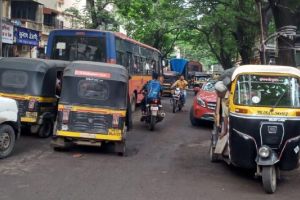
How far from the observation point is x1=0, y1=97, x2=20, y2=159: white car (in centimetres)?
1051

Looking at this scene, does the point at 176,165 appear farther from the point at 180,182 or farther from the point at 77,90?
the point at 77,90

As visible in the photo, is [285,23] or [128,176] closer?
[128,176]

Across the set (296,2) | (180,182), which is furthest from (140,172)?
(296,2)

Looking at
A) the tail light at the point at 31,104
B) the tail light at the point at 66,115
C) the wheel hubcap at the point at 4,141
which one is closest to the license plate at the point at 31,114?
the tail light at the point at 31,104

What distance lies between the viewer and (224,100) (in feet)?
34.8

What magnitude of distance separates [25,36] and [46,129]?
17.0 meters

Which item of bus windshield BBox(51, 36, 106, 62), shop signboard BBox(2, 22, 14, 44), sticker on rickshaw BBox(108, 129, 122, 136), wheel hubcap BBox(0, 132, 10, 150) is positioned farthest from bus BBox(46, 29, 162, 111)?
wheel hubcap BBox(0, 132, 10, 150)

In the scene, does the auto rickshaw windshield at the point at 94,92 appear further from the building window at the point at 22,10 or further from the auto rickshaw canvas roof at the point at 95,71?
the building window at the point at 22,10

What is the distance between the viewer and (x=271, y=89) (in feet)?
30.8

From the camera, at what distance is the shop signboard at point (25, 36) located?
93.2ft

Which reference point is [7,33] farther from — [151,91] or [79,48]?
[151,91]

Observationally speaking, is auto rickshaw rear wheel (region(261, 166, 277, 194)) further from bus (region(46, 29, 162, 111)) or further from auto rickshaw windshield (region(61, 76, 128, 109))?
bus (region(46, 29, 162, 111))

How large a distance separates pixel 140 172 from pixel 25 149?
329 centimetres

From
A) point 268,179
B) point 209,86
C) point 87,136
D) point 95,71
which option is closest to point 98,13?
point 209,86
